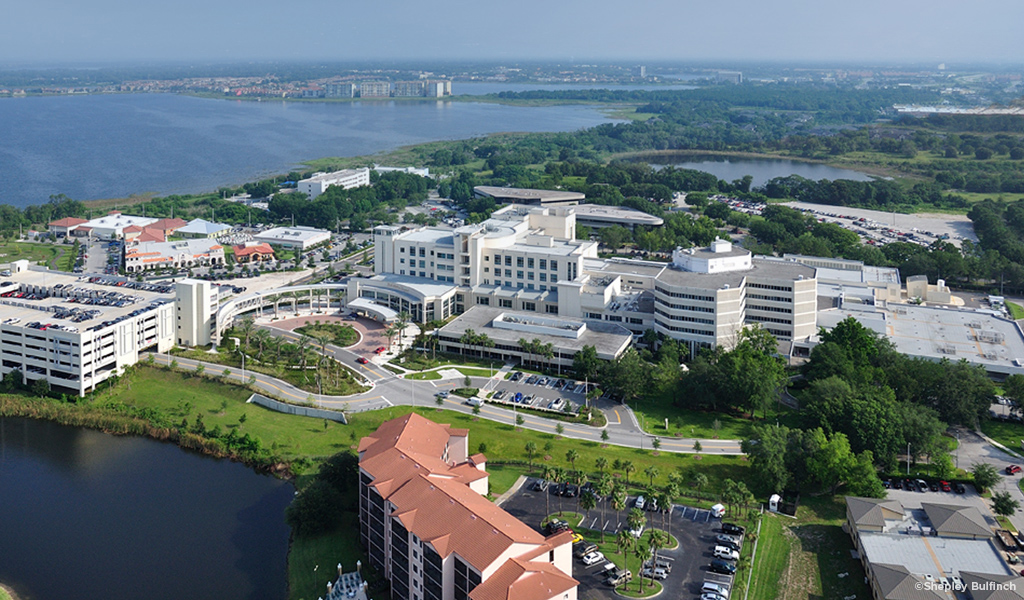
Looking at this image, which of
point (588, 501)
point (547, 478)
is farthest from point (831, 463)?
point (547, 478)

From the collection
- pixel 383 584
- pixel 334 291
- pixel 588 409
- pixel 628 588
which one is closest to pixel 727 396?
pixel 588 409

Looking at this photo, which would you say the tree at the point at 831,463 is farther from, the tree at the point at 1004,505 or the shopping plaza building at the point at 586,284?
the shopping plaza building at the point at 586,284

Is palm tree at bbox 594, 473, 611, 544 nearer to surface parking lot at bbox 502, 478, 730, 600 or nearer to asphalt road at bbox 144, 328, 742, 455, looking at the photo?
surface parking lot at bbox 502, 478, 730, 600

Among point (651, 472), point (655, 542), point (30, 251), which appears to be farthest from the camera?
point (30, 251)

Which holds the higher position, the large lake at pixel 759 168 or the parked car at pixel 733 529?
the large lake at pixel 759 168

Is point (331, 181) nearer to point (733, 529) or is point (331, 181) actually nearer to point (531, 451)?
point (531, 451)

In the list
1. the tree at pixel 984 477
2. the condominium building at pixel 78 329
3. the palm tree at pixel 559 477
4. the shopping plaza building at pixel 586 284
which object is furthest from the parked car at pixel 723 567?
the condominium building at pixel 78 329
